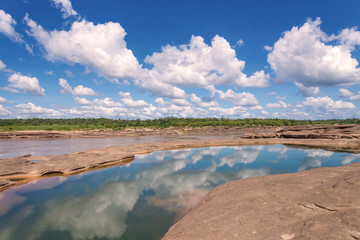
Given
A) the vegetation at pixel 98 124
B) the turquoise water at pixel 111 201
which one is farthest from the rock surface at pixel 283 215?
the vegetation at pixel 98 124

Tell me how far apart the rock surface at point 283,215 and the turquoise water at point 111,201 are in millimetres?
2073

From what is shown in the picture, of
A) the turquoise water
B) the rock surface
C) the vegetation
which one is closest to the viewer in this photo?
the rock surface

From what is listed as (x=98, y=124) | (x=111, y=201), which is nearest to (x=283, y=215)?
(x=111, y=201)

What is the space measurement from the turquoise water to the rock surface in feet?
6.80

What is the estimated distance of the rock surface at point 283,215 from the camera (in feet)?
18.5

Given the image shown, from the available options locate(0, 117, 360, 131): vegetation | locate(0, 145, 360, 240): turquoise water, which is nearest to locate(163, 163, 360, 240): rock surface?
locate(0, 145, 360, 240): turquoise water

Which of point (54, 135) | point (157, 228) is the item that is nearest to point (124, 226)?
point (157, 228)

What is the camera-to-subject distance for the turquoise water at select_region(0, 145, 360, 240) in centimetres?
866

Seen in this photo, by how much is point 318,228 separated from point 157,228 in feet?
→ 20.0

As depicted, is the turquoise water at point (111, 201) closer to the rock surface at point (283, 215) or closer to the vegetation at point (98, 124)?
the rock surface at point (283, 215)

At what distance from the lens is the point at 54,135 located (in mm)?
55375

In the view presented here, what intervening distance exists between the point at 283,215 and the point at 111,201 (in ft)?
30.3

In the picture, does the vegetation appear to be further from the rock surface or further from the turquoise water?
the rock surface

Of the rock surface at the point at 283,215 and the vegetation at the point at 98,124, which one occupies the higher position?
the vegetation at the point at 98,124
